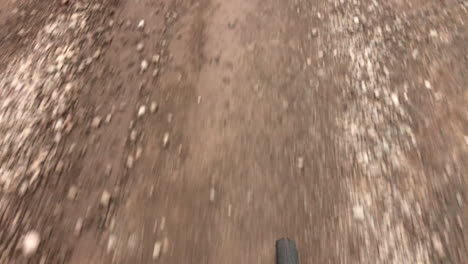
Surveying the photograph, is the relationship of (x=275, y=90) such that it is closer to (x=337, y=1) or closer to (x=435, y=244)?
(x=337, y=1)

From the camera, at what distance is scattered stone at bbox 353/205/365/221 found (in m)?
0.95

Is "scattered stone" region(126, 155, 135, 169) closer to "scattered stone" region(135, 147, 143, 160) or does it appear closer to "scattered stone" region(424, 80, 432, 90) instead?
"scattered stone" region(135, 147, 143, 160)

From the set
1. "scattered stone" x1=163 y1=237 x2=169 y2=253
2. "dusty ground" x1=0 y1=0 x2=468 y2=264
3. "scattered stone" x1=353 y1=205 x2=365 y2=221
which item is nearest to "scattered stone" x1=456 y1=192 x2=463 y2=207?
"dusty ground" x1=0 y1=0 x2=468 y2=264

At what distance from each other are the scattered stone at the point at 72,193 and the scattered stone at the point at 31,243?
0.09 m

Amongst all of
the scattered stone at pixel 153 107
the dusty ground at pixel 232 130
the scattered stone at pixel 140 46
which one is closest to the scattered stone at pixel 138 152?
the dusty ground at pixel 232 130

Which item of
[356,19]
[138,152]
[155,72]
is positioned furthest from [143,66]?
[356,19]

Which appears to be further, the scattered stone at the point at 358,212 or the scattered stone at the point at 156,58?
the scattered stone at the point at 156,58

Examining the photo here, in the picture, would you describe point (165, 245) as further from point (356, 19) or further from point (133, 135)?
point (356, 19)

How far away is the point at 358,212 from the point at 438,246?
0.53ft

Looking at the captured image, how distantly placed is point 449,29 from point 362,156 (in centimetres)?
48

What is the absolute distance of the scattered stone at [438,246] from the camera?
894mm

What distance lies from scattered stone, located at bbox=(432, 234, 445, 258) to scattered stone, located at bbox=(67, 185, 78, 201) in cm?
73

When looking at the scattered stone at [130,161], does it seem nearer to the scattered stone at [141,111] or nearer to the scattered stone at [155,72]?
the scattered stone at [141,111]

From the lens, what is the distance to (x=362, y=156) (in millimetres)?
1023
